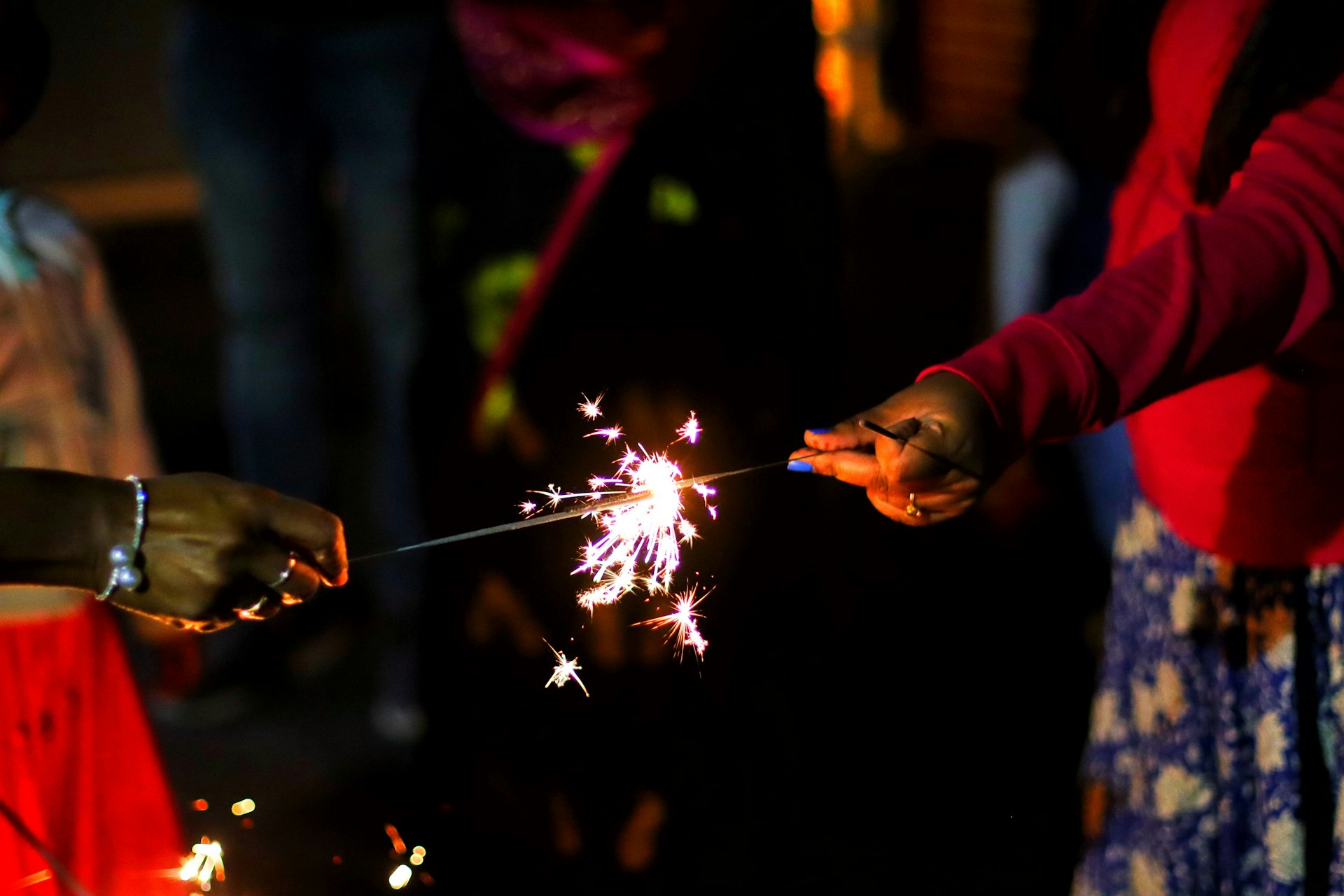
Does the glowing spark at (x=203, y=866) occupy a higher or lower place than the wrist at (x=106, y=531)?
lower

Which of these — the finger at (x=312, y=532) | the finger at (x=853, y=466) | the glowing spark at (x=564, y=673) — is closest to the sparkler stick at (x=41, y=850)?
the finger at (x=312, y=532)

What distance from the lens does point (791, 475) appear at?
79.7 inches

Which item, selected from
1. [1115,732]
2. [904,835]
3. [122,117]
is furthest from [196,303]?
[1115,732]

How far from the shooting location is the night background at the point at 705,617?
1860mm

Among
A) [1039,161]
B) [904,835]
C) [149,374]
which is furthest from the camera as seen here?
[149,374]

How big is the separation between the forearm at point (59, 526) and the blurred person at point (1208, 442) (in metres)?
0.67

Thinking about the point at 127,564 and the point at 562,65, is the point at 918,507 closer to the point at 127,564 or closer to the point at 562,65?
the point at 127,564

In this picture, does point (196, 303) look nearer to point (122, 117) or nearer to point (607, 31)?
point (122, 117)

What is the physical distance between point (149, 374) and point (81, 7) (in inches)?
95.8

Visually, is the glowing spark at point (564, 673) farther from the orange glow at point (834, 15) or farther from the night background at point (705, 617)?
the orange glow at point (834, 15)

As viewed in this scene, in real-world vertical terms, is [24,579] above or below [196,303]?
below

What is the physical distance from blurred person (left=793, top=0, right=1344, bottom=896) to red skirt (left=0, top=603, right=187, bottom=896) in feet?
3.34

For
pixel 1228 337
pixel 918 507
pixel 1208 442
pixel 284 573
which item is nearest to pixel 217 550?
pixel 284 573

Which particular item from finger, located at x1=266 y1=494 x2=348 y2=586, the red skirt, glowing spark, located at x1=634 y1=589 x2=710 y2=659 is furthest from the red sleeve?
the red skirt
